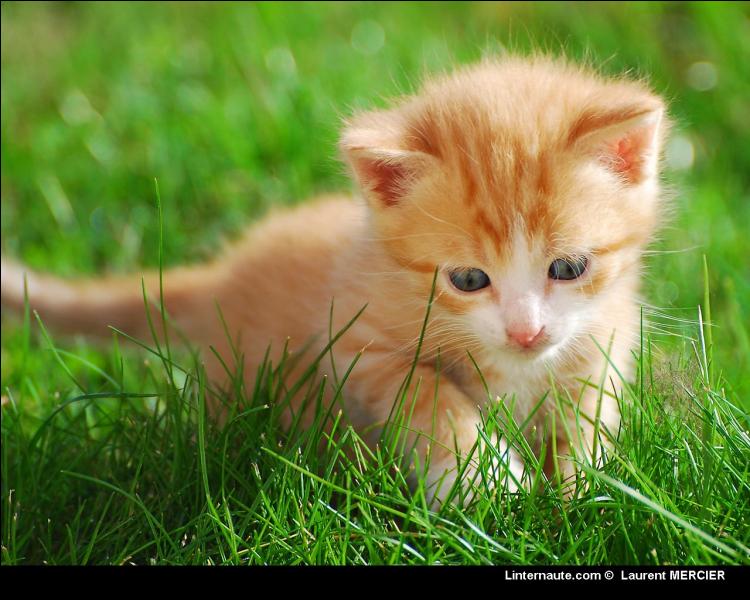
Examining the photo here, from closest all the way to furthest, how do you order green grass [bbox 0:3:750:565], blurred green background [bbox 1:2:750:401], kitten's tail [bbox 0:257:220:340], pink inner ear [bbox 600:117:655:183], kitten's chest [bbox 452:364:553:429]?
1. green grass [bbox 0:3:750:565]
2. pink inner ear [bbox 600:117:655:183]
3. kitten's chest [bbox 452:364:553:429]
4. kitten's tail [bbox 0:257:220:340]
5. blurred green background [bbox 1:2:750:401]

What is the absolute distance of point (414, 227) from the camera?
1857mm

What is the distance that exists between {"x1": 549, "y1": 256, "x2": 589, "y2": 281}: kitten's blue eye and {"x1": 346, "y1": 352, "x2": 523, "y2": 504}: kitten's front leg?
0.32 m

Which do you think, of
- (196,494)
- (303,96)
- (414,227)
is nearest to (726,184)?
(303,96)

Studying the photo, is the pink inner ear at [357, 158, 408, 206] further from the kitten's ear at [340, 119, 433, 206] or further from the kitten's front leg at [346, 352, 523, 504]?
the kitten's front leg at [346, 352, 523, 504]

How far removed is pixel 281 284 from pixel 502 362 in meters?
0.77

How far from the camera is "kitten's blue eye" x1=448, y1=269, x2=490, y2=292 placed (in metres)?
1.80

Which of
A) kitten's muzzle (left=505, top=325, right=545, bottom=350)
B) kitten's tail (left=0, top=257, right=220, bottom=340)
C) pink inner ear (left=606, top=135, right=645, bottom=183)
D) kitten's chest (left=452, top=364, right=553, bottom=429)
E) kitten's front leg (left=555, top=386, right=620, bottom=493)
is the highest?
pink inner ear (left=606, top=135, right=645, bottom=183)

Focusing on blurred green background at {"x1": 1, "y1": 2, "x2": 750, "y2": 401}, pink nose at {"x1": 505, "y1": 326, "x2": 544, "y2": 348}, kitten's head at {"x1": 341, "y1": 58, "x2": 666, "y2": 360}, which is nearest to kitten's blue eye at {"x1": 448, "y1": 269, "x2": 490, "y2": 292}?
kitten's head at {"x1": 341, "y1": 58, "x2": 666, "y2": 360}

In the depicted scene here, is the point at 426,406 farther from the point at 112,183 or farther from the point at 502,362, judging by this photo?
the point at 112,183

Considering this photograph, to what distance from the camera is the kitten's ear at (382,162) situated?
5.89ft

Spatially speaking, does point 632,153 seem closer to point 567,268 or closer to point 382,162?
point 567,268

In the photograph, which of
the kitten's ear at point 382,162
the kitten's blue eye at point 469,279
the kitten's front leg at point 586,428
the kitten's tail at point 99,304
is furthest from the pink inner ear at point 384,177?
the kitten's tail at point 99,304

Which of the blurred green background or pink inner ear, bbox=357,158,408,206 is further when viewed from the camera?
the blurred green background

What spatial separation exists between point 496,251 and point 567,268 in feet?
0.50
